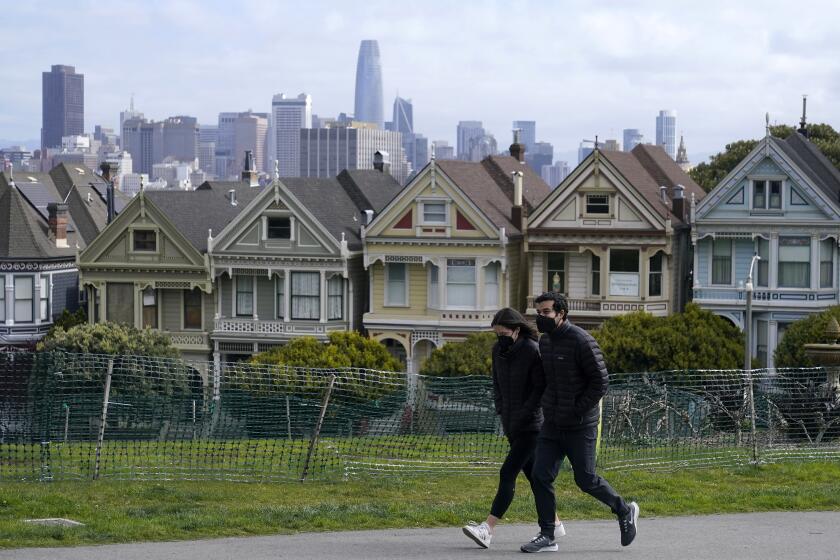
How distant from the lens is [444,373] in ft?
147

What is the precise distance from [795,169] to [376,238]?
40.4ft

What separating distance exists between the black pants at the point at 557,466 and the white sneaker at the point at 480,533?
0.47 meters

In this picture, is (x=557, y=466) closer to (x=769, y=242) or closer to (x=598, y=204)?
(x=769, y=242)

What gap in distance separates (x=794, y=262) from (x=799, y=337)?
4798 mm

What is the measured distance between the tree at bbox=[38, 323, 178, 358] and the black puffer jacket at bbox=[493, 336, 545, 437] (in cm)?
3422

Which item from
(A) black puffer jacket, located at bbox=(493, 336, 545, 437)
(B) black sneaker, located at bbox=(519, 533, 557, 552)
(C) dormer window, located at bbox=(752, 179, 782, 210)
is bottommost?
(B) black sneaker, located at bbox=(519, 533, 557, 552)

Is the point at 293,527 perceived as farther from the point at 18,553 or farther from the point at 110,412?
the point at 110,412

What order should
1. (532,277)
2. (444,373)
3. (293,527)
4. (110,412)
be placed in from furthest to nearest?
1. (532,277)
2. (444,373)
3. (110,412)
4. (293,527)

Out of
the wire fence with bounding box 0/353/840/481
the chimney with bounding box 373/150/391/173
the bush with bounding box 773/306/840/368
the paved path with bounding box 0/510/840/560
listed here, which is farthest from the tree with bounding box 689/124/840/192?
the paved path with bounding box 0/510/840/560

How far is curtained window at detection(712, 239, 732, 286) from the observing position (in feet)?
154

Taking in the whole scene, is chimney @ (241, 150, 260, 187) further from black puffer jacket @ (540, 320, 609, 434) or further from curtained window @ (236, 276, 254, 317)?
black puffer jacket @ (540, 320, 609, 434)

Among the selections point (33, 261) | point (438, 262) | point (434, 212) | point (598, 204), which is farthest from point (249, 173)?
point (598, 204)

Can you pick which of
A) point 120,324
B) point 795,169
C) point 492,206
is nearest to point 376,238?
point 492,206

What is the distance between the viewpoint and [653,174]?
54.2 m
